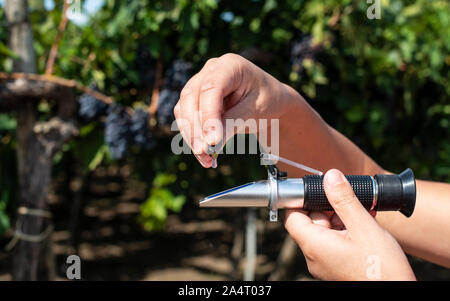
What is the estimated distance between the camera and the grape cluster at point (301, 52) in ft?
4.43

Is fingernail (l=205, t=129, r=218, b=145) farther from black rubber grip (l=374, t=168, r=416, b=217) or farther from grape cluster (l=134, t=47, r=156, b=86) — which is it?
grape cluster (l=134, t=47, r=156, b=86)

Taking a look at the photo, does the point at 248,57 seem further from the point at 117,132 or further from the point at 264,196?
the point at 264,196

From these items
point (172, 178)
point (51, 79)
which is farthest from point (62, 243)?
point (51, 79)

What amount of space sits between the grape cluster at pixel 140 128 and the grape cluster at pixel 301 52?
48cm

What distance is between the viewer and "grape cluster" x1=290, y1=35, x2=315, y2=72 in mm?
1350

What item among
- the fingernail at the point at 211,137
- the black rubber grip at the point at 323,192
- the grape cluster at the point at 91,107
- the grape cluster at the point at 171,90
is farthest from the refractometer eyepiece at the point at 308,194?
the grape cluster at the point at 91,107

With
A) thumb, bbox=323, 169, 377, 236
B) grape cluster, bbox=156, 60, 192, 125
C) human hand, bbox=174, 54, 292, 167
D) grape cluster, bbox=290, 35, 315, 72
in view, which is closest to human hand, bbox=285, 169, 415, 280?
thumb, bbox=323, 169, 377, 236

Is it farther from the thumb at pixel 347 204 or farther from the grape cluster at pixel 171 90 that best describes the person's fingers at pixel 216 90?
the grape cluster at pixel 171 90

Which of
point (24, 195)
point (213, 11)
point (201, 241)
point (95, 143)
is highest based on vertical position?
point (213, 11)

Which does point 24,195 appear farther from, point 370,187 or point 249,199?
point 370,187

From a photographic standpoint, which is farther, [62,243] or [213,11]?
[62,243]

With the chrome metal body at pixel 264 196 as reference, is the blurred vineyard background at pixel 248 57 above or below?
above

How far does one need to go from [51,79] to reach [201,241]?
1.94m

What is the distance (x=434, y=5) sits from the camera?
65.1 inches
